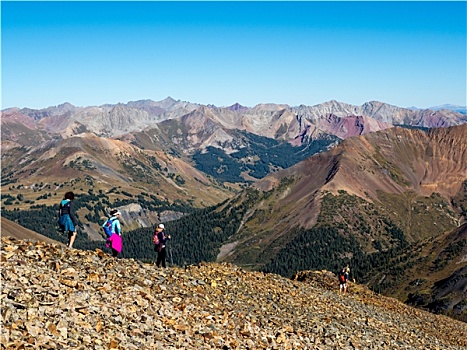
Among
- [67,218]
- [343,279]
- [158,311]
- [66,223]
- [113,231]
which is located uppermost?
[67,218]

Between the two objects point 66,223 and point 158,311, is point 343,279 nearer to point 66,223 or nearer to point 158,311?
point 66,223

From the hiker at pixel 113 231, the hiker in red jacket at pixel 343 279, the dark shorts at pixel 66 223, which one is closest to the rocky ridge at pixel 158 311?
the hiker at pixel 113 231

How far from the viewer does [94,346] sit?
21516mm

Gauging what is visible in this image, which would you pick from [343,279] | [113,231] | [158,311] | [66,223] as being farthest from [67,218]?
[343,279]

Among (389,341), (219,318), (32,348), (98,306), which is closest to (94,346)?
(32,348)

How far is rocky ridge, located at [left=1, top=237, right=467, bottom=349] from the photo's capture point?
2286cm

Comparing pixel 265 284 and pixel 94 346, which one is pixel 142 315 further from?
pixel 265 284

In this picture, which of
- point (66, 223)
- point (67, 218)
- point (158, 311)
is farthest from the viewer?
point (67, 218)

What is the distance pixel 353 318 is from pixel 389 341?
5487mm

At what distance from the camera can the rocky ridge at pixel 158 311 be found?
22859mm

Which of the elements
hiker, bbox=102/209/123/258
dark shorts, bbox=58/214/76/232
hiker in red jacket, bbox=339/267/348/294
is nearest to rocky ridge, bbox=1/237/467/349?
hiker, bbox=102/209/123/258

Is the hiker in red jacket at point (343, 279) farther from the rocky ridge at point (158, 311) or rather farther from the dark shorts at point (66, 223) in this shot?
the dark shorts at point (66, 223)

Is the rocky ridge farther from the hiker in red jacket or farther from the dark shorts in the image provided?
the hiker in red jacket

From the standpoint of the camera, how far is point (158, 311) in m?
29.7
